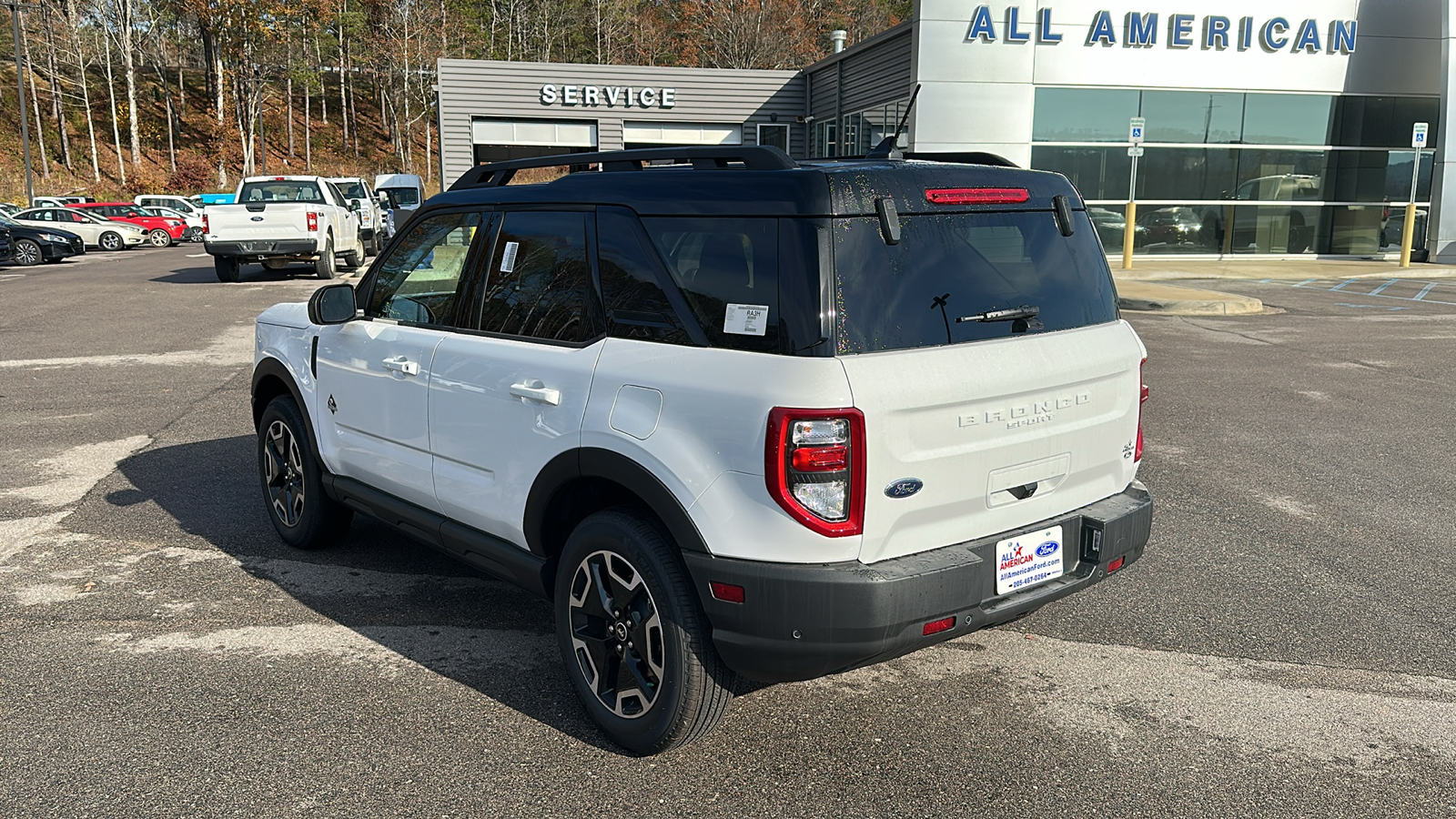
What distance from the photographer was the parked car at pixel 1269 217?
26.1 m

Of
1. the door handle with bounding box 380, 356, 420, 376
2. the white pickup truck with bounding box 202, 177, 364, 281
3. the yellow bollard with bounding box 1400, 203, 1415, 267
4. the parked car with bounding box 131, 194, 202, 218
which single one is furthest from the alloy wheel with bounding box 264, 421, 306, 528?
the parked car with bounding box 131, 194, 202, 218

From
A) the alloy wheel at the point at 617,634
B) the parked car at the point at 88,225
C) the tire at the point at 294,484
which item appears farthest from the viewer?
the parked car at the point at 88,225

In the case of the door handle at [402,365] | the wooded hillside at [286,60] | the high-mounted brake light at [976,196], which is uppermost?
the wooded hillside at [286,60]

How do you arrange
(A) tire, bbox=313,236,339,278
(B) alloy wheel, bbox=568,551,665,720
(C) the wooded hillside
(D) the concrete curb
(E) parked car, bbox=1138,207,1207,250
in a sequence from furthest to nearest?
(C) the wooded hillside
(E) parked car, bbox=1138,207,1207,250
(A) tire, bbox=313,236,339,278
(D) the concrete curb
(B) alloy wheel, bbox=568,551,665,720

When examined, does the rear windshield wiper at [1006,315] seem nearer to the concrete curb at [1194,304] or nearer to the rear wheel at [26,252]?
the concrete curb at [1194,304]

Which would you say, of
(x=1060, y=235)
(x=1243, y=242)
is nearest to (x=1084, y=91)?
(x=1243, y=242)

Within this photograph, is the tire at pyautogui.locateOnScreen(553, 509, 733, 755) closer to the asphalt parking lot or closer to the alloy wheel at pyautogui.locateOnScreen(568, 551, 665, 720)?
the alloy wheel at pyautogui.locateOnScreen(568, 551, 665, 720)

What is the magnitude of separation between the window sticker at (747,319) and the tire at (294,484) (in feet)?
9.02

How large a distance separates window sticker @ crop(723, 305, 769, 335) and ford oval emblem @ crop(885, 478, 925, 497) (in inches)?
22.0

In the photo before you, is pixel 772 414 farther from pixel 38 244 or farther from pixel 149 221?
pixel 149 221

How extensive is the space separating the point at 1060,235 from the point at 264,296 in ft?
58.4

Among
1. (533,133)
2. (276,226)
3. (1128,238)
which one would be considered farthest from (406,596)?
(533,133)

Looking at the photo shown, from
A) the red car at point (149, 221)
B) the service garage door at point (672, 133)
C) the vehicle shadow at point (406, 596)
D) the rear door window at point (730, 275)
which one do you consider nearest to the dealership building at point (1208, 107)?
the service garage door at point (672, 133)

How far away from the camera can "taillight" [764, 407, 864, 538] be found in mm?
2975
